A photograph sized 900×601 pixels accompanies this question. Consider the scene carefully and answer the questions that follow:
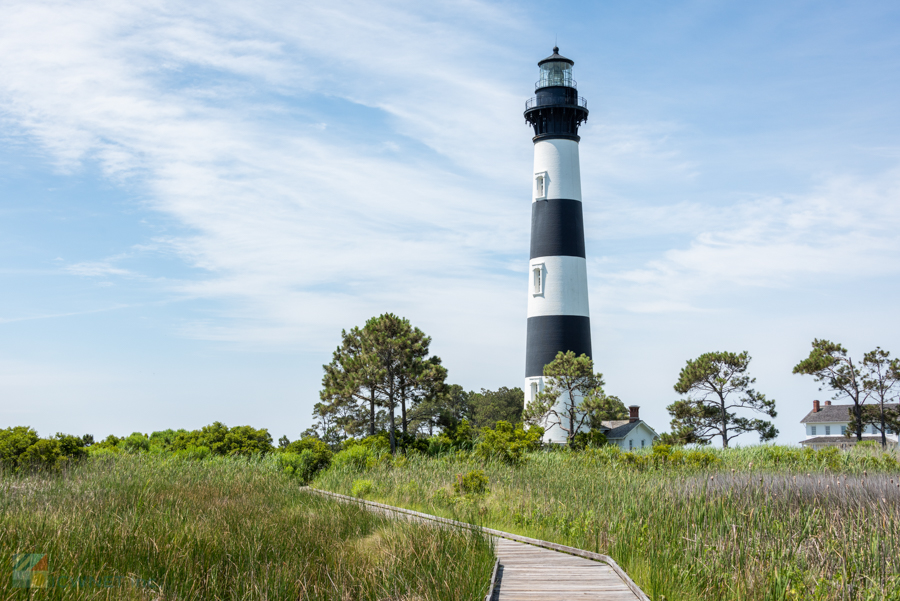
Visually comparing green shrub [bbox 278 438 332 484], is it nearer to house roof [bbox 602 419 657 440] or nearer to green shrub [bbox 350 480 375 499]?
green shrub [bbox 350 480 375 499]

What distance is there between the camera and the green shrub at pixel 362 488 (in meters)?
13.7

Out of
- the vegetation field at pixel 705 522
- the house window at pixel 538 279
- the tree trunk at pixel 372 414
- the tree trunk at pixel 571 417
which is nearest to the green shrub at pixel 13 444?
the vegetation field at pixel 705 522

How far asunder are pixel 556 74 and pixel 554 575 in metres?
25.2

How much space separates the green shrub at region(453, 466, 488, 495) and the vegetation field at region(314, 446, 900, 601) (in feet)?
0.06

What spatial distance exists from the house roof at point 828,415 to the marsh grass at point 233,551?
48.0 metres

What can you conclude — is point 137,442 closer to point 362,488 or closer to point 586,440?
point 362,488

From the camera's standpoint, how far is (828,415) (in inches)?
1957

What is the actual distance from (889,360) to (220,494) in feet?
90.5

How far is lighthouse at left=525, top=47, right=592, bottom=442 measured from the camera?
87.3 feet

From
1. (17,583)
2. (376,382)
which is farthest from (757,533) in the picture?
(376,382)

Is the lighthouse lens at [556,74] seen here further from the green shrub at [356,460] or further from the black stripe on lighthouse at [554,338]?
the green shrub at [356,460]

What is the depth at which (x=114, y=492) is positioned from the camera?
1088cm

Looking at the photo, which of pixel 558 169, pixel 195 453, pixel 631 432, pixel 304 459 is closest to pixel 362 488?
pixel 304 459

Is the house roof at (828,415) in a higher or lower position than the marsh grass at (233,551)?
higher
